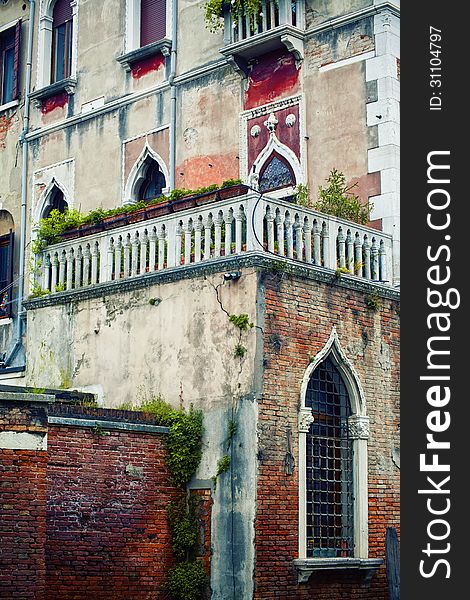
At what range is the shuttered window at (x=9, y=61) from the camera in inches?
923

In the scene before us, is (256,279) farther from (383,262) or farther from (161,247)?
(383,262)

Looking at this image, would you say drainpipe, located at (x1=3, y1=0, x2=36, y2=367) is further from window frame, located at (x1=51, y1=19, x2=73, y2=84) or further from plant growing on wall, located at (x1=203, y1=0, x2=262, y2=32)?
plant growing on wall, located at (x1=203, y1=0, x2=262, y2=32)

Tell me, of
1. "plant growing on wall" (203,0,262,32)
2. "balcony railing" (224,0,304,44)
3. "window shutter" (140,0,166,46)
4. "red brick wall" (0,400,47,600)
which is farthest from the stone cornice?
"window shutter" (140,0,166,46)

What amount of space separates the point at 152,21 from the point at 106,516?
10523 millimetres

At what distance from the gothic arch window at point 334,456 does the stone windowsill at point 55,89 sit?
370 inches

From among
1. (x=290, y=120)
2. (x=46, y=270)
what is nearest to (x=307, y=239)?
(x=290, y=120)

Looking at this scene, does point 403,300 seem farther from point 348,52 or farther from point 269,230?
point 348,52

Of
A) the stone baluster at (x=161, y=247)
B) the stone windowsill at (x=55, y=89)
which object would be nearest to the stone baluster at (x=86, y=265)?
the stone baluster at (x=161, y=247)

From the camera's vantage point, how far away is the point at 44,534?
1212cm

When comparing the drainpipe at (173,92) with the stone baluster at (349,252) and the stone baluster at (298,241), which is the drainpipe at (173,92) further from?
the stone baluster at (298,241)

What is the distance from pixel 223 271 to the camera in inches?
565

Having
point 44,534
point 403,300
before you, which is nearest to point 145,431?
point 44,534

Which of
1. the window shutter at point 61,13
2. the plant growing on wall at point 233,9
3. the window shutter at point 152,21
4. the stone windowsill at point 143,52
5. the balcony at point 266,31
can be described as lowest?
the balcony at point 266,31

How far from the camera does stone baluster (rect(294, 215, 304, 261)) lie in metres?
14.7
